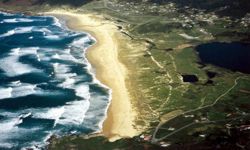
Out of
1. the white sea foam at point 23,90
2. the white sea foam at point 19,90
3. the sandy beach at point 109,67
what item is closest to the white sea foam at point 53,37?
the sandy beach at point 109,67

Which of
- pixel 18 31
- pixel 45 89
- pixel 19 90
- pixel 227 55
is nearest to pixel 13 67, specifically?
pixel 19 90

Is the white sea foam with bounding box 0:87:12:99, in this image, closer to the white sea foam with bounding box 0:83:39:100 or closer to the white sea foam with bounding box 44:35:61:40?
the white sea foam with bounding box 0:83:39:100

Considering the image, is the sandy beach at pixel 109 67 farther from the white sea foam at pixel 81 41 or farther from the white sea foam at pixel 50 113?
the white sea foam at pixel 50 113

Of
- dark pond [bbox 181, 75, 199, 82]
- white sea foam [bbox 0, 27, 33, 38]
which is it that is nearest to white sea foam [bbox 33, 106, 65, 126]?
dark pond [bbox 181, 75, 199, 82]

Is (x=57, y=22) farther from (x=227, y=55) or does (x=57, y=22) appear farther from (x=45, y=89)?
(x=45, y=89)

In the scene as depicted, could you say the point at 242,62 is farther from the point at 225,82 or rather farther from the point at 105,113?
the point at 105,113

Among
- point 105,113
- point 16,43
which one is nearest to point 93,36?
point 16,43
